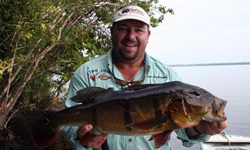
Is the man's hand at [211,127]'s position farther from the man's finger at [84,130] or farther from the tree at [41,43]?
the tree at [41,43]

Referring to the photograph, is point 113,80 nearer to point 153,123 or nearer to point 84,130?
point 84,130

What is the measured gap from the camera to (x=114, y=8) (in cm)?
973

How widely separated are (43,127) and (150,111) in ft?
3.49

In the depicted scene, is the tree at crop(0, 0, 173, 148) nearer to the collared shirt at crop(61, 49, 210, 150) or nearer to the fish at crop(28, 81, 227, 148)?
the collared shirt at crop(61, 49, 210, 150)

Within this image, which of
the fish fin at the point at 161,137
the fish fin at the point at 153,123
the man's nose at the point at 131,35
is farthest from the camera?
the man's nose at the point at 131,35

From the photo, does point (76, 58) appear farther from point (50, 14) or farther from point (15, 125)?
point (15, 125)

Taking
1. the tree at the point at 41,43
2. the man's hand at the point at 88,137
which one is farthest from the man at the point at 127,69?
the tree at the point at 41,43

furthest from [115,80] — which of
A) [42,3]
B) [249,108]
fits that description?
[249,108]

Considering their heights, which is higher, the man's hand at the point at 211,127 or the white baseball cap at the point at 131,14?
the white baseball cap at the point at 131,14

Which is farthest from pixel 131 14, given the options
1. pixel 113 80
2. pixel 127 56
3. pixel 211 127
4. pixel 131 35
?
pixel 211 127

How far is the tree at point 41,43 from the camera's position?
6027 millimetres

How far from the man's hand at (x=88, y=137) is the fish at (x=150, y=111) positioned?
116mm

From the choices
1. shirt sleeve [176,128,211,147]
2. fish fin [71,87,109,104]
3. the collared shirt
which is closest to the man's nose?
the collared shirt

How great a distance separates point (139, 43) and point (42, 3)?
374 cm
